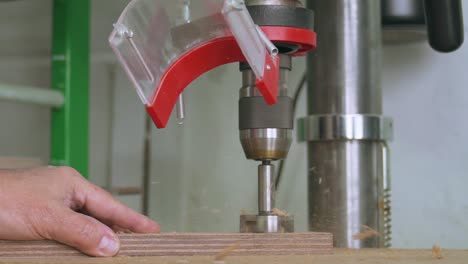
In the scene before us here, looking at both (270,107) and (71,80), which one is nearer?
(270,107)

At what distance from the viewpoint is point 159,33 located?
2.04 ft

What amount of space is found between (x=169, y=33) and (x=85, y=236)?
0.21 m

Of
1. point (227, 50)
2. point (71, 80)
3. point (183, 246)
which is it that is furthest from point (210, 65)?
point (71, 80)

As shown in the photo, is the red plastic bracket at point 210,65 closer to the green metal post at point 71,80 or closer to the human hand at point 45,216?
the human hand at point 45,216

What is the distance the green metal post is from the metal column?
17.3 inches

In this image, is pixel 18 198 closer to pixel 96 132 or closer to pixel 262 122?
pixel 262 122

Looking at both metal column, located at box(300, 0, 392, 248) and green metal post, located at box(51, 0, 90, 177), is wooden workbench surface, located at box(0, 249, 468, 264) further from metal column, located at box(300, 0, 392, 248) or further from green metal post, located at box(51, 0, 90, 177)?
green metal post, located at box(51, 0, 90, 177)

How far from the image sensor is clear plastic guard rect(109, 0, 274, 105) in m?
0.56

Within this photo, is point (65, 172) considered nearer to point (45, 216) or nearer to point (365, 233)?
point (45, 216)

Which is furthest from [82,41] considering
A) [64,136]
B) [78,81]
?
[64,136]

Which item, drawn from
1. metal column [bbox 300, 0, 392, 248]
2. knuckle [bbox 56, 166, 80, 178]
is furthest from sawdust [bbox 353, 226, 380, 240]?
knuckle [bbox 56, 166, 80, 178]

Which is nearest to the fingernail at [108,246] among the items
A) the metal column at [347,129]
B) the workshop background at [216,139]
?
the metal column at [347,129]

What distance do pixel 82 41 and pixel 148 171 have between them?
0.95 feet

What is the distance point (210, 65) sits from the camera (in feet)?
2.10
